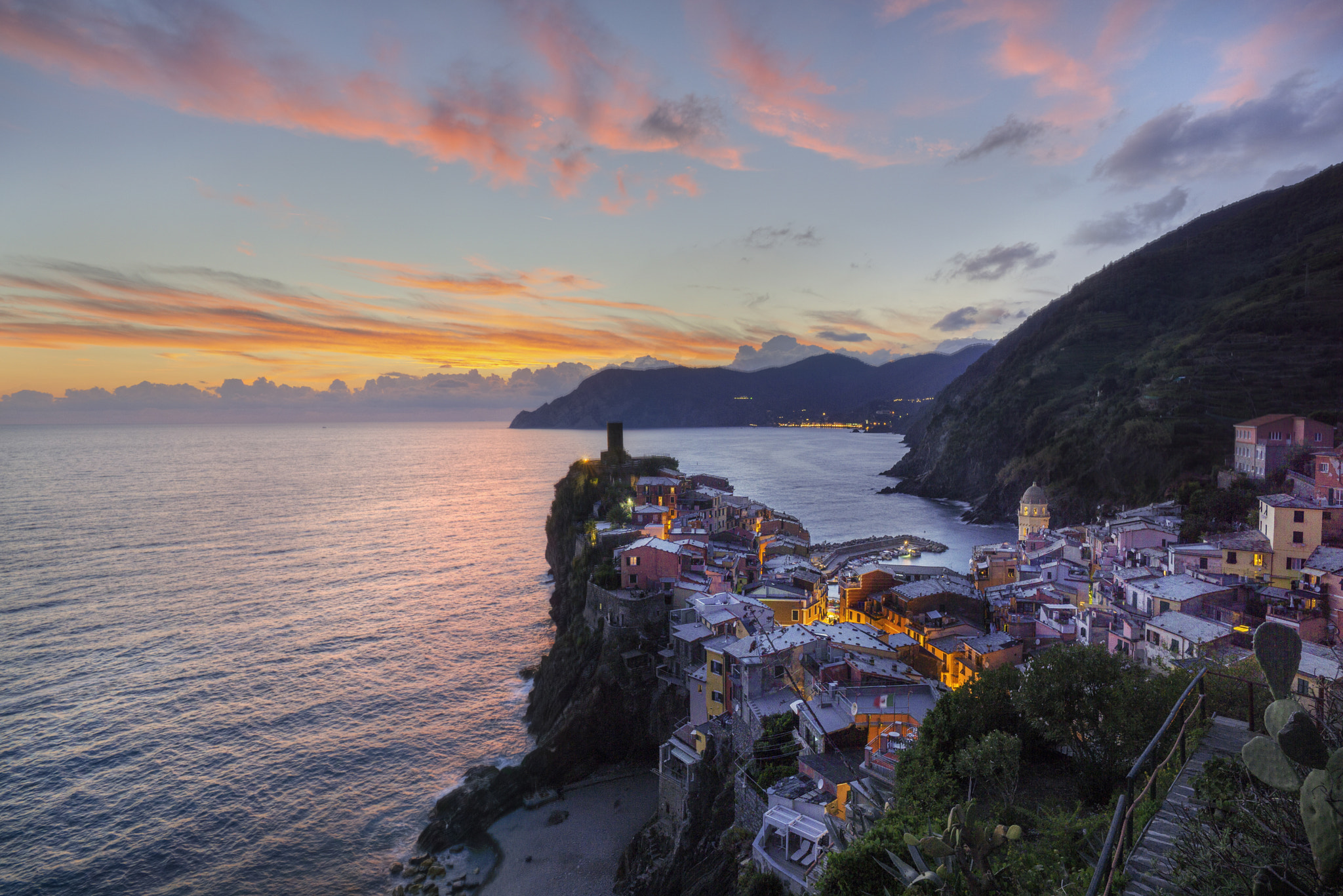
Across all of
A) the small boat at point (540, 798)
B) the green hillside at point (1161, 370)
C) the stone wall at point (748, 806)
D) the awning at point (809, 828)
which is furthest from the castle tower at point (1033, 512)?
the awning at point (809, 828)

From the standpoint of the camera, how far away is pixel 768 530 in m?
54.8

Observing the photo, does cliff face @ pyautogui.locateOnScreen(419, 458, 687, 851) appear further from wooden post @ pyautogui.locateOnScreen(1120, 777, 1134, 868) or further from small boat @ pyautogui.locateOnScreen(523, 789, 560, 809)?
wooden post @ pyautogui.locateOnScreen(1120, 777, 1134, 868)

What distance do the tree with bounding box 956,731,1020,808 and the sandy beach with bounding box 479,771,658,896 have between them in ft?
47.3

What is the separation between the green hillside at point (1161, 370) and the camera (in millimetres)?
57250

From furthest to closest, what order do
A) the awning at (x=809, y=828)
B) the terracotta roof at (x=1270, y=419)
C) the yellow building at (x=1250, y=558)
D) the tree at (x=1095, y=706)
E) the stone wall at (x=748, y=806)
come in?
1. the terracotta roof at (x=1270, y=419)
2. the yellow building at (x=1250, y=558)
3. the stone wall at (x=748, y=806)
4. the awning at (x=809, y=828)
5. the tree at (x=1095, y=706)

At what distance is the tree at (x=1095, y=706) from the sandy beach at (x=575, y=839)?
15498mm

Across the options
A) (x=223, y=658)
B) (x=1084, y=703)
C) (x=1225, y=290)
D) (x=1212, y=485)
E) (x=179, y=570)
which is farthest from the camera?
(x=1225, y=290)

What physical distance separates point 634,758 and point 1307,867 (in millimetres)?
26846

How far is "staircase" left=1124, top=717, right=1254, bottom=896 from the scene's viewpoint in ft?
18.0

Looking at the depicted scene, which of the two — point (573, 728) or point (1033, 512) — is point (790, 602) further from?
point (1033, 512)

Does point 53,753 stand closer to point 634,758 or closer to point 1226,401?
point 634,758

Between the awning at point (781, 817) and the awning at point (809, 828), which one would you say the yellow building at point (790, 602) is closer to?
the awning at point (781, 817)

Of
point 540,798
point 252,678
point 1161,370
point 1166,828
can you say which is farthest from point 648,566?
point 1161,370

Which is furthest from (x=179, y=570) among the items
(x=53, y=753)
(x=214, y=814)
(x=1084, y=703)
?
(x=1084, y=703)
